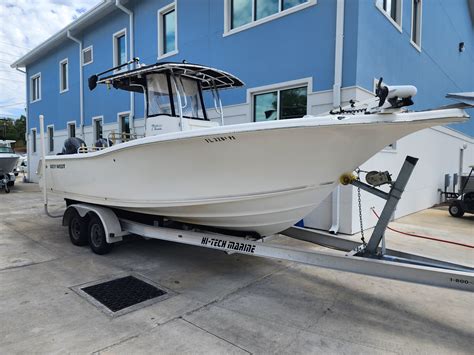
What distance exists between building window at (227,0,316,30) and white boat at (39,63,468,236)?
301 centimetres

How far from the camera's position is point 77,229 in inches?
213

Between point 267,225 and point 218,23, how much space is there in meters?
6.16

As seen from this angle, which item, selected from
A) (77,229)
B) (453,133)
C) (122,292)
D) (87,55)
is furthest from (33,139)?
(453,133)

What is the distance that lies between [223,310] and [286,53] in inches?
213

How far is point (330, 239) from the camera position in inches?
154

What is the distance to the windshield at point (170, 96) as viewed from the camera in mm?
4496

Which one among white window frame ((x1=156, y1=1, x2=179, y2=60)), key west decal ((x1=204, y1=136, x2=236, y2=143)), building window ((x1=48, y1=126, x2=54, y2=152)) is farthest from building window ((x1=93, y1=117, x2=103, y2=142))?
key west decal ((x1=204, y1=136, x2=236, y2=143))

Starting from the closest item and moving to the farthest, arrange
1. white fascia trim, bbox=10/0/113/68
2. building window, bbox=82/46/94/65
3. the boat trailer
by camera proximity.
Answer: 1. the boat trailer
2. white fascia trim, bbox=10/0/113/68
3. building window, bbox=82/46/94/65

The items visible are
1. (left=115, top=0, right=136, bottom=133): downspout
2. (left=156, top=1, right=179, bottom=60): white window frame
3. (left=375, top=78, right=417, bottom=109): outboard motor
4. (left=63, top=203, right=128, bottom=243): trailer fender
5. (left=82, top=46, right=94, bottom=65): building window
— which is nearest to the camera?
Result: (left=375, top=78, right=417, bottom=109): outboard motor

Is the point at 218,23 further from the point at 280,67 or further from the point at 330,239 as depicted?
the point at 330,239

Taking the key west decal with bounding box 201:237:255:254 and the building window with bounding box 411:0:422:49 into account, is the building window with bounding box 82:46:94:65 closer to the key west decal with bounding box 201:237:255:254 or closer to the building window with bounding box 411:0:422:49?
the building window with bounding box 411:0:422:49

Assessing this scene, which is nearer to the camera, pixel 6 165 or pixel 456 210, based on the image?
pixel 456 210

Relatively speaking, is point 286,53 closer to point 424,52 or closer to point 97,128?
point 424,52

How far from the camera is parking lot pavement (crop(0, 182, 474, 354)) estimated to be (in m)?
2.58
